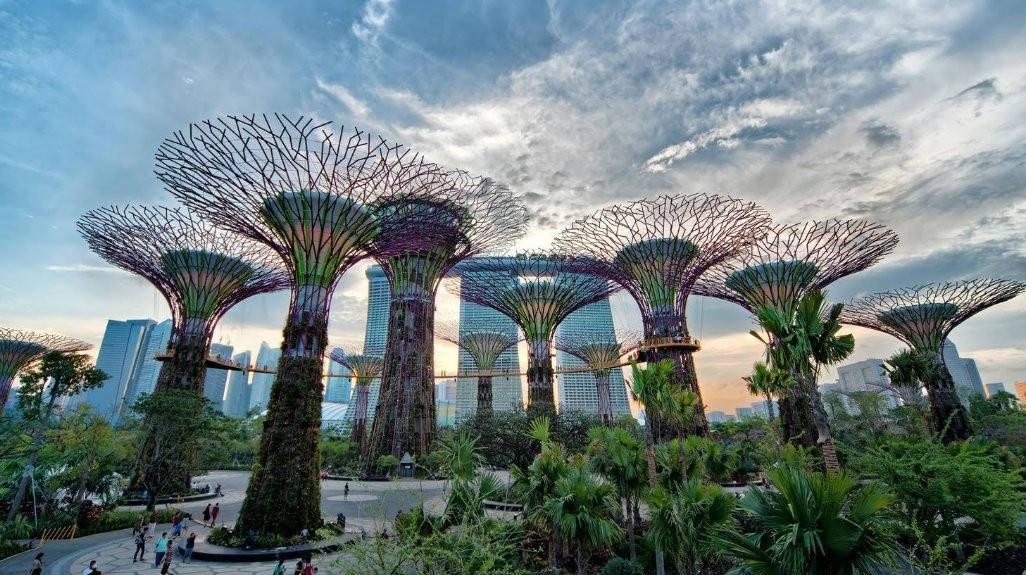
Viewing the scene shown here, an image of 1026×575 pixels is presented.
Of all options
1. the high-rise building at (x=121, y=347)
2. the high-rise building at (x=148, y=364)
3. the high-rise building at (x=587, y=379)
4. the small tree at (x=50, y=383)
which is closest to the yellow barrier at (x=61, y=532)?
the small tree at (x=50, y=383)

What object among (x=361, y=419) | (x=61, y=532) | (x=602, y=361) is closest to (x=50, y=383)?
(x=61, y=532)

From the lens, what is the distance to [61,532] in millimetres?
18438

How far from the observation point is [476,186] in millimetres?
27047

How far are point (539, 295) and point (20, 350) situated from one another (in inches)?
1978

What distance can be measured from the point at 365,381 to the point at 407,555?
50.4 m

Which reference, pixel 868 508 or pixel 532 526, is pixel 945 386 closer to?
pixel 532 526

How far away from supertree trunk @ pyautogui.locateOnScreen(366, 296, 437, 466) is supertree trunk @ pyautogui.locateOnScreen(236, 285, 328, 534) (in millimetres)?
13391

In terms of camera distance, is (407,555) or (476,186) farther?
(476,186)

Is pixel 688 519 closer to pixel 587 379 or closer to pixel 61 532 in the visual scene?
pixel 61 532

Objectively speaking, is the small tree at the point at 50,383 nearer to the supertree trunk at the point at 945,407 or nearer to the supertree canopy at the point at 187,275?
the supertree canopy at the point at 187,275

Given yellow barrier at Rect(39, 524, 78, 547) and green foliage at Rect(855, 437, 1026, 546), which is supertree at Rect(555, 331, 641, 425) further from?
yellow barrier at Rect(39, 524, 78, 547)

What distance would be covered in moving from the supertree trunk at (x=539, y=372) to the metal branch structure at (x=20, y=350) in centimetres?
4298

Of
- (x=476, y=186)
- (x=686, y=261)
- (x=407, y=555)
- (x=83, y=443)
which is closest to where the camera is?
(x=407, y=555)

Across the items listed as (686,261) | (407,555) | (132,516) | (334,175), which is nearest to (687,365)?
(686,261)
